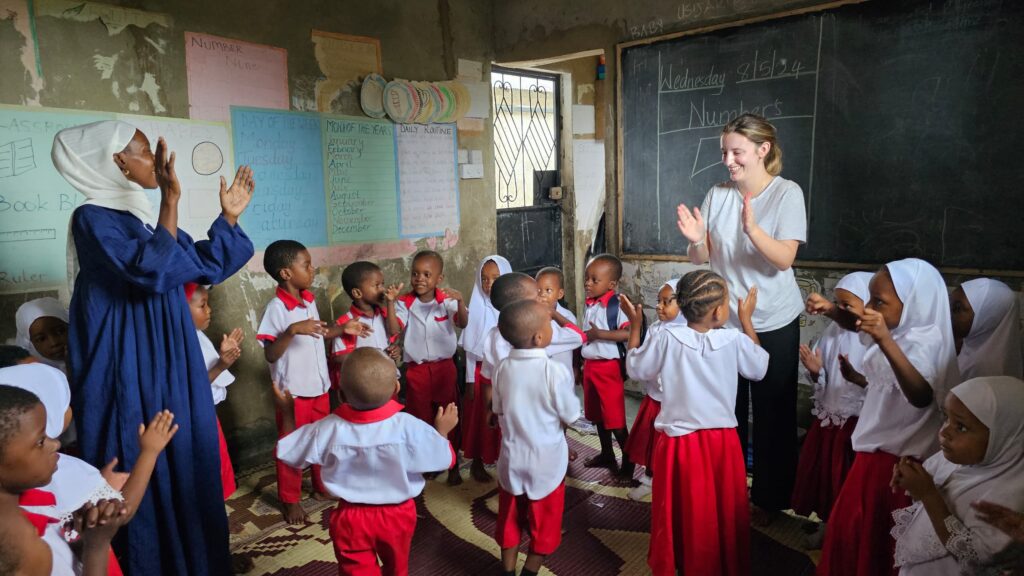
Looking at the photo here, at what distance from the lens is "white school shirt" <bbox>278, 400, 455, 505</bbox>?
1.87 m

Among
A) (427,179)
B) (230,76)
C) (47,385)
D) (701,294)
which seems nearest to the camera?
(47,385)

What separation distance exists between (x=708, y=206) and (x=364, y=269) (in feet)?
5.53

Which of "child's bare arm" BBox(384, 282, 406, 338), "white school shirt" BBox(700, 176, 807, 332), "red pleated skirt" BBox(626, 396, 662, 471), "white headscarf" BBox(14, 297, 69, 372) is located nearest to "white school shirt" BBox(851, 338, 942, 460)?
"white school shirt" BBox(700, 176, 807, 332)

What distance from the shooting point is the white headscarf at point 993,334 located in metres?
2.21

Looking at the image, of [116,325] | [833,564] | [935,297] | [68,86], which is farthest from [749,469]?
[68,86]

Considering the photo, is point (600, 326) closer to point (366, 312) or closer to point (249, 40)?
point (366, 312)

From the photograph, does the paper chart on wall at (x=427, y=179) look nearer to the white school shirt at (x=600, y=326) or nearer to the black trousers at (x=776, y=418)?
the white school shirt at (x=600, y=326)

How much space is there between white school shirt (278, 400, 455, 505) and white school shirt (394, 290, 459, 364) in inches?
54.8

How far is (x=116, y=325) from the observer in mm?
1930

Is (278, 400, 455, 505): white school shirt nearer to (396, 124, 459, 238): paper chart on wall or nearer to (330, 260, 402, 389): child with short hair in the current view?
(330, 260, 402, 389): child with short hair

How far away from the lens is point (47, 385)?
5.52ft

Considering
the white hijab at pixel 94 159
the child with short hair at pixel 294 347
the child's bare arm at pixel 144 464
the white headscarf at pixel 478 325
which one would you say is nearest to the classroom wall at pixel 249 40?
the child with short hair at pixel 294 347

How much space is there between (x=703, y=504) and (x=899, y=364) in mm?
797

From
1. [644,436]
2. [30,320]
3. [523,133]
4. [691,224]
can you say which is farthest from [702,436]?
[523,133]
